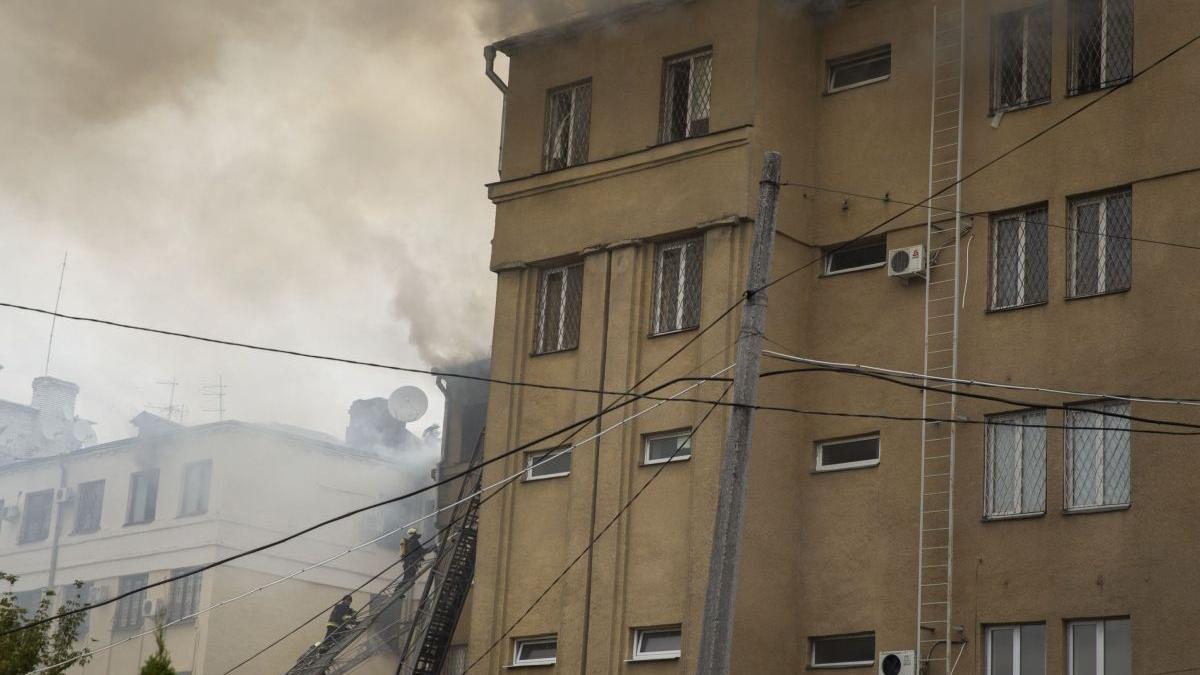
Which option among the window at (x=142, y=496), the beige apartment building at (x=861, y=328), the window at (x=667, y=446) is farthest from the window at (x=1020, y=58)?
the window at (x=142, y=496)

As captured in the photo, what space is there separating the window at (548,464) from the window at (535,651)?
2.29 metres

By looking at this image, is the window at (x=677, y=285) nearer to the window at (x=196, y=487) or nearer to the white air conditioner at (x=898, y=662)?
the white air conditioner at (x=898, y=662)

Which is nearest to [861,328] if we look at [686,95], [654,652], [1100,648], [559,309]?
[686,95]

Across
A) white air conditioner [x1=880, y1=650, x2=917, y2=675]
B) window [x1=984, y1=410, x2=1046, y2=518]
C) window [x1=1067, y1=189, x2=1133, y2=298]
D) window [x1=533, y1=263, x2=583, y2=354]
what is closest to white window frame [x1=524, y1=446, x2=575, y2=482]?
window [x1=533, y1=263, x2=583, y2=354]

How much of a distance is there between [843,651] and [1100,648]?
3.48 metres

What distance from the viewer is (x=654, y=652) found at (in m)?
23.0

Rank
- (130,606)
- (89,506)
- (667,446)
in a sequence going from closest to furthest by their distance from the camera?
(667,446)
(130,606)
(89,506)

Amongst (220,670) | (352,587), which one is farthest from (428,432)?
(220,670)

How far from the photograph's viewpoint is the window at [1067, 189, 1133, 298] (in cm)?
2111

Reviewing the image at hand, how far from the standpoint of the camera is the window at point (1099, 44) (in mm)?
21688

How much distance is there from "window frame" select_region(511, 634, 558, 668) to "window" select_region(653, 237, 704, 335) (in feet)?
14.7

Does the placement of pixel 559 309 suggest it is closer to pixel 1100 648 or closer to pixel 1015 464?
pixel 1015 464

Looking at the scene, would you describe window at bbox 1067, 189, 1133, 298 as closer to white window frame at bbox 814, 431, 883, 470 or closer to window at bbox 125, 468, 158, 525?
white window frame at bbox 814, 431, 883, 470

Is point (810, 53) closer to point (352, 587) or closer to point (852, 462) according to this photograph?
point (852, 462)
